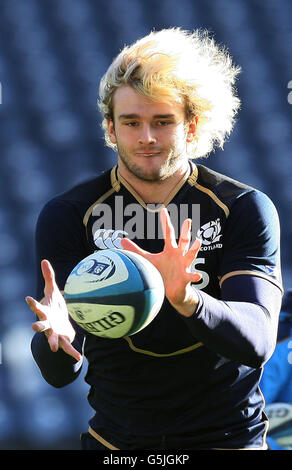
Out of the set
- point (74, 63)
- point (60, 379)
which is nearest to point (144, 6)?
point (74, 63)

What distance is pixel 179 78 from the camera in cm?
347

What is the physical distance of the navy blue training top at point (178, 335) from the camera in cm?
327

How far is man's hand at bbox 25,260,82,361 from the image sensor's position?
3.01 meters

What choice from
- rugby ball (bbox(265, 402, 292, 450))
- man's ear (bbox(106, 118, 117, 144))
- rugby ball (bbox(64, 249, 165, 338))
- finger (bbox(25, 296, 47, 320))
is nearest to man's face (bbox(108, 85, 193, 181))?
man's ear (bbox(106, 118, 117, 144))

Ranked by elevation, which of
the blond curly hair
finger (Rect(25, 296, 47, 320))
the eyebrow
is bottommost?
finger (Rect(25, 296, 47, 320))

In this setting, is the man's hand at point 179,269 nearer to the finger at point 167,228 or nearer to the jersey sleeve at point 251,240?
the finger at point 167,228

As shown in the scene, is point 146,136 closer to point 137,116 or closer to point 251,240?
point 137,116

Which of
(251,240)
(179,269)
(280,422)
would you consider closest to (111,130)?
(251,240)

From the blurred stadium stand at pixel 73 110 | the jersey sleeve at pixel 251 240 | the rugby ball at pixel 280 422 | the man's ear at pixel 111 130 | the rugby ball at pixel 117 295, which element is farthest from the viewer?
the blurred stadium stand at pixel 73 110

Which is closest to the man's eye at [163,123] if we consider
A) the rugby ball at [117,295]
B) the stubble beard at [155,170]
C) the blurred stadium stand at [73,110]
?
the stubble beard at [155,170]

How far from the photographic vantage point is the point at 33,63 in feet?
26.5

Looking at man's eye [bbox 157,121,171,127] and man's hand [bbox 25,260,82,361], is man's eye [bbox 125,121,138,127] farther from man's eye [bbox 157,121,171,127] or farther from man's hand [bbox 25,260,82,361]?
man's hand [bbox 25,260,82,361]

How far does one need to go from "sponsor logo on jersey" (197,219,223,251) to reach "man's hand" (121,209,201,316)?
0.58 meters

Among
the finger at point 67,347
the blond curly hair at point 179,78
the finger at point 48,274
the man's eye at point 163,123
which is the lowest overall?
the finger at point 67,347
